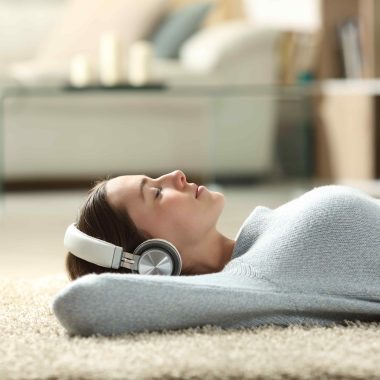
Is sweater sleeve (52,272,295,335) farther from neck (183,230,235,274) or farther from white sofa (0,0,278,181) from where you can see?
white sofa (0,0,278,181)

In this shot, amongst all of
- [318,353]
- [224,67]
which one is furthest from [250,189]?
[318,353]

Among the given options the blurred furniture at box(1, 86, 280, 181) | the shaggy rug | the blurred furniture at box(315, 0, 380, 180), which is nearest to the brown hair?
the shaggy rug

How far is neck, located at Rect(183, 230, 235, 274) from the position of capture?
1.56 meters

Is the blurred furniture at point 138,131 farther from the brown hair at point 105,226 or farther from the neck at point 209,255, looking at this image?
the brown hair at point 105,226

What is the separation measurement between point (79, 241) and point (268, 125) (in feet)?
8.24

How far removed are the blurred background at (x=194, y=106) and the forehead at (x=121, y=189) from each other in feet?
6.13

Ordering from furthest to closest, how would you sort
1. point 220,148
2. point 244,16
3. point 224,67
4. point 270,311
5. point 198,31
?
1. point 244,16
2. point 198,31
3. point 224,67
4. point 220,148
5. point 270,311

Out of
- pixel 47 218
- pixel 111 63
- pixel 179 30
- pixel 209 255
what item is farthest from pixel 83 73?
pixel 209 255

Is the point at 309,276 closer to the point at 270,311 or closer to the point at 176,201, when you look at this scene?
the point at 270,311

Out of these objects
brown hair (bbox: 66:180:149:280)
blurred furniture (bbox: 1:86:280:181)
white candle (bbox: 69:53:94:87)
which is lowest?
blurred furniture (bbox: 1:86:280:181)

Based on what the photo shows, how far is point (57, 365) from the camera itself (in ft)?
3.91

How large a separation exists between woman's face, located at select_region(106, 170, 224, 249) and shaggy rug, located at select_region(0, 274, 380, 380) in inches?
7.1

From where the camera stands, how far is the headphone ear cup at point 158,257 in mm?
1464

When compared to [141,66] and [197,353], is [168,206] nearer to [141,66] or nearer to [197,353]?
[197,353]
